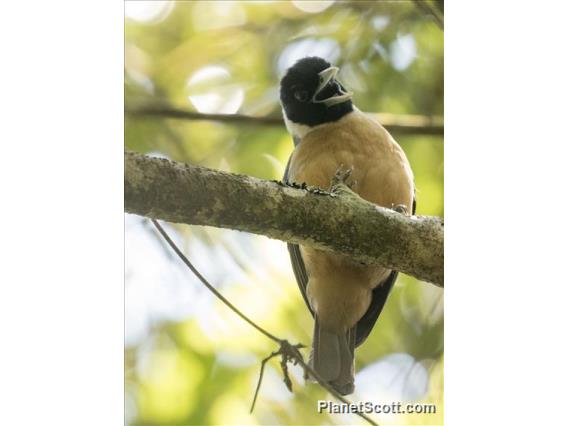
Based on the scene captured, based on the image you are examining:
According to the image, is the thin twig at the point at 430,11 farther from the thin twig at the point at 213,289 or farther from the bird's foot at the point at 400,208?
the thin twig at the point at 213,289

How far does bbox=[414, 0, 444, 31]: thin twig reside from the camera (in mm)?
3410

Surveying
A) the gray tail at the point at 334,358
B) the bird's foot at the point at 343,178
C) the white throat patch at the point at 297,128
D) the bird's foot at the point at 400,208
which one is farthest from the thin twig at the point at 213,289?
the white throat patch at the point at 297,128

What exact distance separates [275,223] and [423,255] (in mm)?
670

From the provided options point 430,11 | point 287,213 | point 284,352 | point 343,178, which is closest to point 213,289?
point 284,352

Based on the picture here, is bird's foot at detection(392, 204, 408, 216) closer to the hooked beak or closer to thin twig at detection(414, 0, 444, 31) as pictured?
the hooked beak

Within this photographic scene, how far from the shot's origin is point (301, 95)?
11.7ft

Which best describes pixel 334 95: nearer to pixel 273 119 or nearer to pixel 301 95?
pixel 301 95

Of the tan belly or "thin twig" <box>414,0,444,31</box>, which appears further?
"thin twig" <box>414,0,444,31</box>

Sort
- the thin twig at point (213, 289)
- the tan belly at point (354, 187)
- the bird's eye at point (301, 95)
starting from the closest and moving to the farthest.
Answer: the thin twig at point (213, 289), the tan belly at point (354, 187), the bird's eye at point (301, 95)

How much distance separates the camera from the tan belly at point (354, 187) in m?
3.31

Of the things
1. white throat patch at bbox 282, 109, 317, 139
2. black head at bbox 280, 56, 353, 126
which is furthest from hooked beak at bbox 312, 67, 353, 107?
white throat patch at bbox 282, 109, 317, 139

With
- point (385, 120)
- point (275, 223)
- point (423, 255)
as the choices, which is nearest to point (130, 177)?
point (275, 223)

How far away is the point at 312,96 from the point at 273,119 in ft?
0.73

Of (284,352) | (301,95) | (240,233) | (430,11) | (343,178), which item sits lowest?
(284,352)
